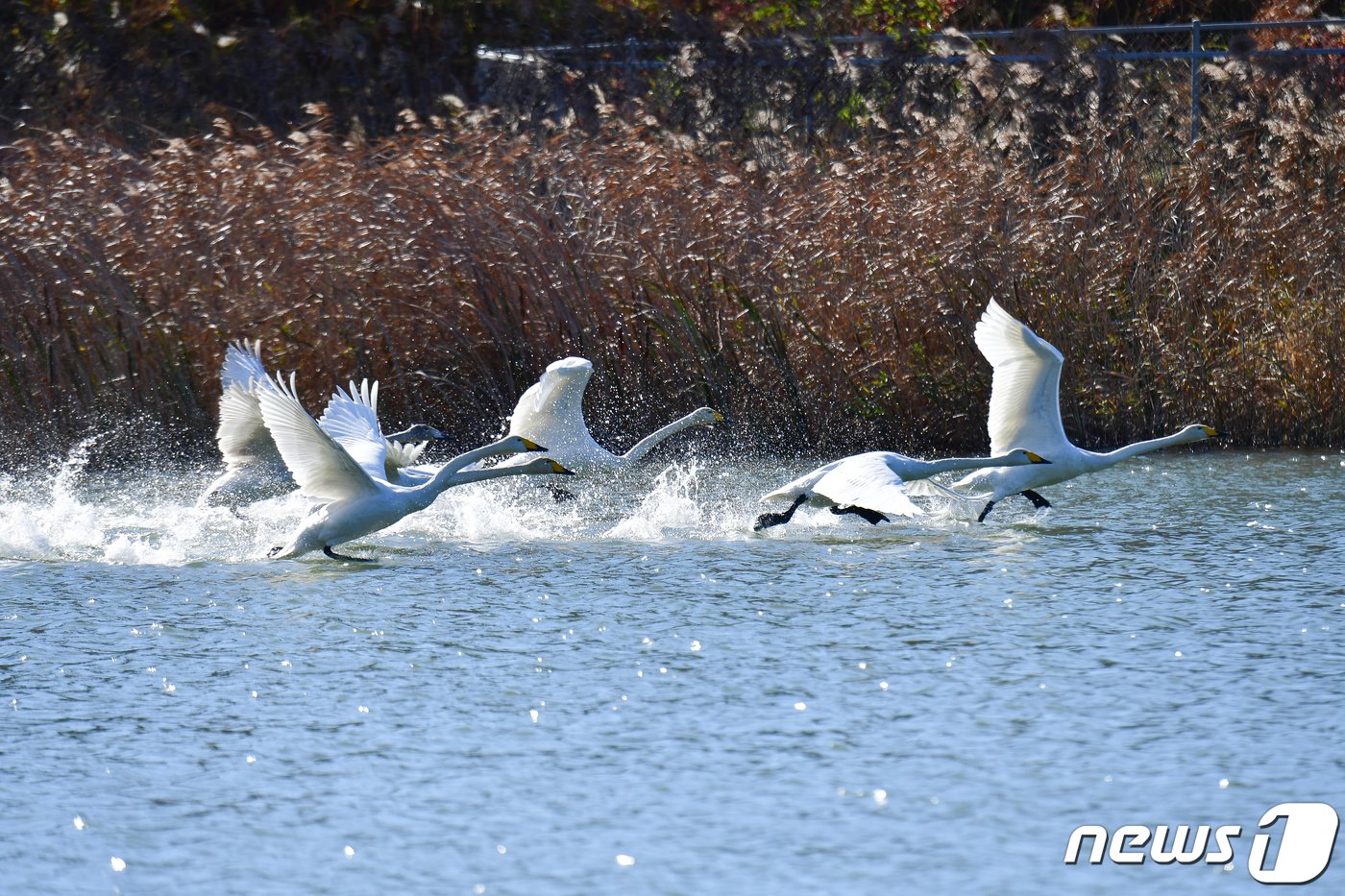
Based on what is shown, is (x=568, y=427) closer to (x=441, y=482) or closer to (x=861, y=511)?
(x=441, y=482)

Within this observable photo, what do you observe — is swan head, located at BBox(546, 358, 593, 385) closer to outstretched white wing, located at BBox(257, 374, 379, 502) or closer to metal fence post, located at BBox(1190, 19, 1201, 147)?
outstretched white wing, located at BBox(257, 374, 379, 502)

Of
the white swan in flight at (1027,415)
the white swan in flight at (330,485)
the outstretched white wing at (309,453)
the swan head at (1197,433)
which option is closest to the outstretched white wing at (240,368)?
the white swan in flight at (330,485)

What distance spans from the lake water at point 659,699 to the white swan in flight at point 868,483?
200 mm

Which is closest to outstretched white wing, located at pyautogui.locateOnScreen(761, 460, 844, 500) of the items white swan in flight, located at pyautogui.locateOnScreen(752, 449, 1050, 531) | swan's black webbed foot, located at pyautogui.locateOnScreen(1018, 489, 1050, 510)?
white swan in flight, located at pyautogui.locateOnScreen(752, 449, 1050, 531)

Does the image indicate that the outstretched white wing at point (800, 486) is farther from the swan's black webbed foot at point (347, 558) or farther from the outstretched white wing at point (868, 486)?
the swan's black webbed foot at point (347, 558)

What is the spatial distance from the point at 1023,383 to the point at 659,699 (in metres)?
4.67

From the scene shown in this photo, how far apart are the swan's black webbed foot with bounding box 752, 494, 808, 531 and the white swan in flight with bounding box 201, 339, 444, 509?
7.22 feet

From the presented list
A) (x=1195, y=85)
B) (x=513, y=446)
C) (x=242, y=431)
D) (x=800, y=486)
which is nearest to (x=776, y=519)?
(x=800, y=486)

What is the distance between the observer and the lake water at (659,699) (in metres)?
4.72

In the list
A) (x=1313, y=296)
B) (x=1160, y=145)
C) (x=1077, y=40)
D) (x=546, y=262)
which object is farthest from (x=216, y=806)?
(x=1077, y=40)

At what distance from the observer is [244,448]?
10320 millimetres

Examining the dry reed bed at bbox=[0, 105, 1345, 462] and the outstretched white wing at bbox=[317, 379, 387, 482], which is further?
the dry reed bed at bbox=[0, 105, 1345, 462]

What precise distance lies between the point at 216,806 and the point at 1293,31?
17.1 m

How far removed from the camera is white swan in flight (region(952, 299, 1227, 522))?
33.1 feet
